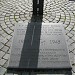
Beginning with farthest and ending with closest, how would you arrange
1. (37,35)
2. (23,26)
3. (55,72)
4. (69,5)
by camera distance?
(69,5)
(23,26)
(37,35)
(55,72)

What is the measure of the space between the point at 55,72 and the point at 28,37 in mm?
1604

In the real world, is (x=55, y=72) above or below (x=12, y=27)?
below

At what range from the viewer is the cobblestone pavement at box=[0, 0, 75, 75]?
4703 mm

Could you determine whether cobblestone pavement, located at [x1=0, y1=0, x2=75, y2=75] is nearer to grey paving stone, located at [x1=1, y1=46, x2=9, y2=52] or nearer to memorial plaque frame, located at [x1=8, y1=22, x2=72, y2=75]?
grey paving stone, located at [x1=1, y1=46, x2=9, y2=52]

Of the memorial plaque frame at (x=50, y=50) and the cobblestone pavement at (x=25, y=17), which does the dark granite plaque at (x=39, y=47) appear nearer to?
the memorial plaque frame at (x=50, y=50)

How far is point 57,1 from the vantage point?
7609 mm

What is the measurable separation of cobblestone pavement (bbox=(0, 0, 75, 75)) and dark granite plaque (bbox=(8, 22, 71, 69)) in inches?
8.7

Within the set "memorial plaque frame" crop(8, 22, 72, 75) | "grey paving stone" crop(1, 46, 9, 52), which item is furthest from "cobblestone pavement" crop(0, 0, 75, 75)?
"memorial plaque frame" crop(8, 22, 72, 75)

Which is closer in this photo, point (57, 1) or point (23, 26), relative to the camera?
point (23, 26)

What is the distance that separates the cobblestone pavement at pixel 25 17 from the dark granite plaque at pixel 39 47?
220mm

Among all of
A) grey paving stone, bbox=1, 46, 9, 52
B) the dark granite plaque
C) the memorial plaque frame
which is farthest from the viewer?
grey paving stone, bbox=1, 46, 9, 52

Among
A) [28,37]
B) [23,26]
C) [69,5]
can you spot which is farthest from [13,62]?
[69,5]

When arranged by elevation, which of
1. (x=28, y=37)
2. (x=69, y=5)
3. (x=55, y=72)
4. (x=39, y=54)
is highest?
(x=69, y=5)

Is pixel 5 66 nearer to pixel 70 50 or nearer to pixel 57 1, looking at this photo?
pixel 70 50
